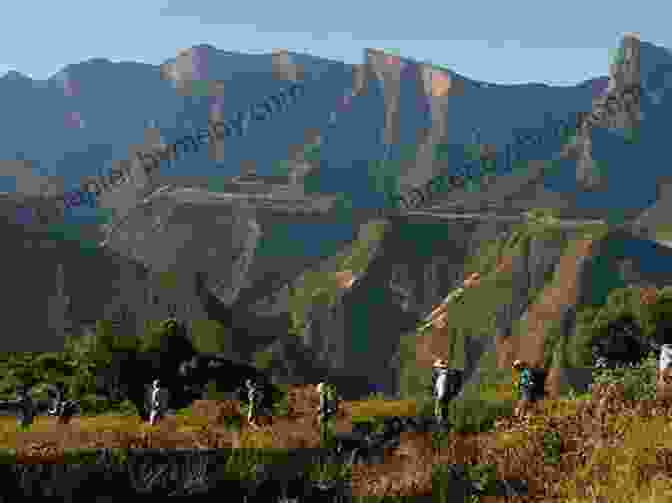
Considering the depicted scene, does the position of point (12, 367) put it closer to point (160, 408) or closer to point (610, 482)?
point (160, 408)

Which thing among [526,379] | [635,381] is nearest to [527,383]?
[526,379]

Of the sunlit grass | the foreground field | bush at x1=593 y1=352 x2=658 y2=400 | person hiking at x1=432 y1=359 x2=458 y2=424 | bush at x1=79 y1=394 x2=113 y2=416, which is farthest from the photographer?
bush at x1=79 y1=394 x2=113 y2=416

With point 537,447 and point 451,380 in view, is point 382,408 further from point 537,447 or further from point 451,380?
point 537,447

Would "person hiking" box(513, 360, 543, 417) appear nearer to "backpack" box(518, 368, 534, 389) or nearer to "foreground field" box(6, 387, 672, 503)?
"backpack" box(518, 368, 534, 389)

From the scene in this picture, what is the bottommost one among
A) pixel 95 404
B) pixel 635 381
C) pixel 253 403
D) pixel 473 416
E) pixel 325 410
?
pixel 95 404

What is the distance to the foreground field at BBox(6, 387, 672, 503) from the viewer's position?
10853 mm

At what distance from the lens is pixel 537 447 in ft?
41.0

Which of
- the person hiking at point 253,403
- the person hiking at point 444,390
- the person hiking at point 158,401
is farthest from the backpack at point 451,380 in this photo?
the person hiking at point 158,401

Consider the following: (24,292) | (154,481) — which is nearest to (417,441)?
(154,481)

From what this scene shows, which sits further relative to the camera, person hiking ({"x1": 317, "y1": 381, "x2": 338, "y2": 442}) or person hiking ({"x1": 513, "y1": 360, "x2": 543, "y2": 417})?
person hiking ({"x1": 513, "y1": 360, "x2": 543, "y2": 417})

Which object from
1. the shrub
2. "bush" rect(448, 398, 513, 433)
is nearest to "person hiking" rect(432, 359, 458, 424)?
"bush" rect(448, 398, 513, 433)

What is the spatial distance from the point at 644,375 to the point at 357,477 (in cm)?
631

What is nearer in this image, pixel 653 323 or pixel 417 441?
pixel 417 441

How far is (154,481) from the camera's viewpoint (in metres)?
11.5
